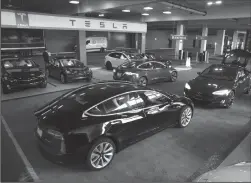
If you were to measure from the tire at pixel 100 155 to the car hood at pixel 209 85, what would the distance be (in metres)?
4.65

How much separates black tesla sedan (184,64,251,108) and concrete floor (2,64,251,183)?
0.57 metres

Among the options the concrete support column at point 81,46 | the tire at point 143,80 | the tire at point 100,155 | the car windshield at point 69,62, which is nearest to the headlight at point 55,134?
the tire at point 100,155

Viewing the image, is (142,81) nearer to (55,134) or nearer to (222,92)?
(222,92)

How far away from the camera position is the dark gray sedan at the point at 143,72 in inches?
407

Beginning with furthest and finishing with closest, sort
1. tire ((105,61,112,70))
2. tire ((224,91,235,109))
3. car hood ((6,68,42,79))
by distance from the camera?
1. tire ((105,61,112,70))
2. car hood ((6,68,42,79))
3. tire ((224,91,235,109))

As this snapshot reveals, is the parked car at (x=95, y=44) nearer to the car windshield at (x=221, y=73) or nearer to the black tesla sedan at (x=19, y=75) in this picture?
the black tesla sedan at (x=19, y=75)

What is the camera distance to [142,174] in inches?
145

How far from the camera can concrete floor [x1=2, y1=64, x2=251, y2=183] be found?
3656 millimetres

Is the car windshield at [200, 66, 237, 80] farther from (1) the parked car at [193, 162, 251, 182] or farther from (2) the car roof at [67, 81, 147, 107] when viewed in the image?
(1) the parked car at [193, 162, 251, 182]

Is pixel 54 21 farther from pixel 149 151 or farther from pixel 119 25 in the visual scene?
pixel 149 151

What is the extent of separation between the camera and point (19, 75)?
28.1ft

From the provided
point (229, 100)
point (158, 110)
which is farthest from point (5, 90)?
point (229, 100)

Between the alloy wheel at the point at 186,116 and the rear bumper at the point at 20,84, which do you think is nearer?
the alloy wheel at the point at 186,116

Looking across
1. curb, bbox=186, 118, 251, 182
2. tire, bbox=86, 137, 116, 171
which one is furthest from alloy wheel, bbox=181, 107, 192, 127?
tire, bbox=86, 137, 116, 171
